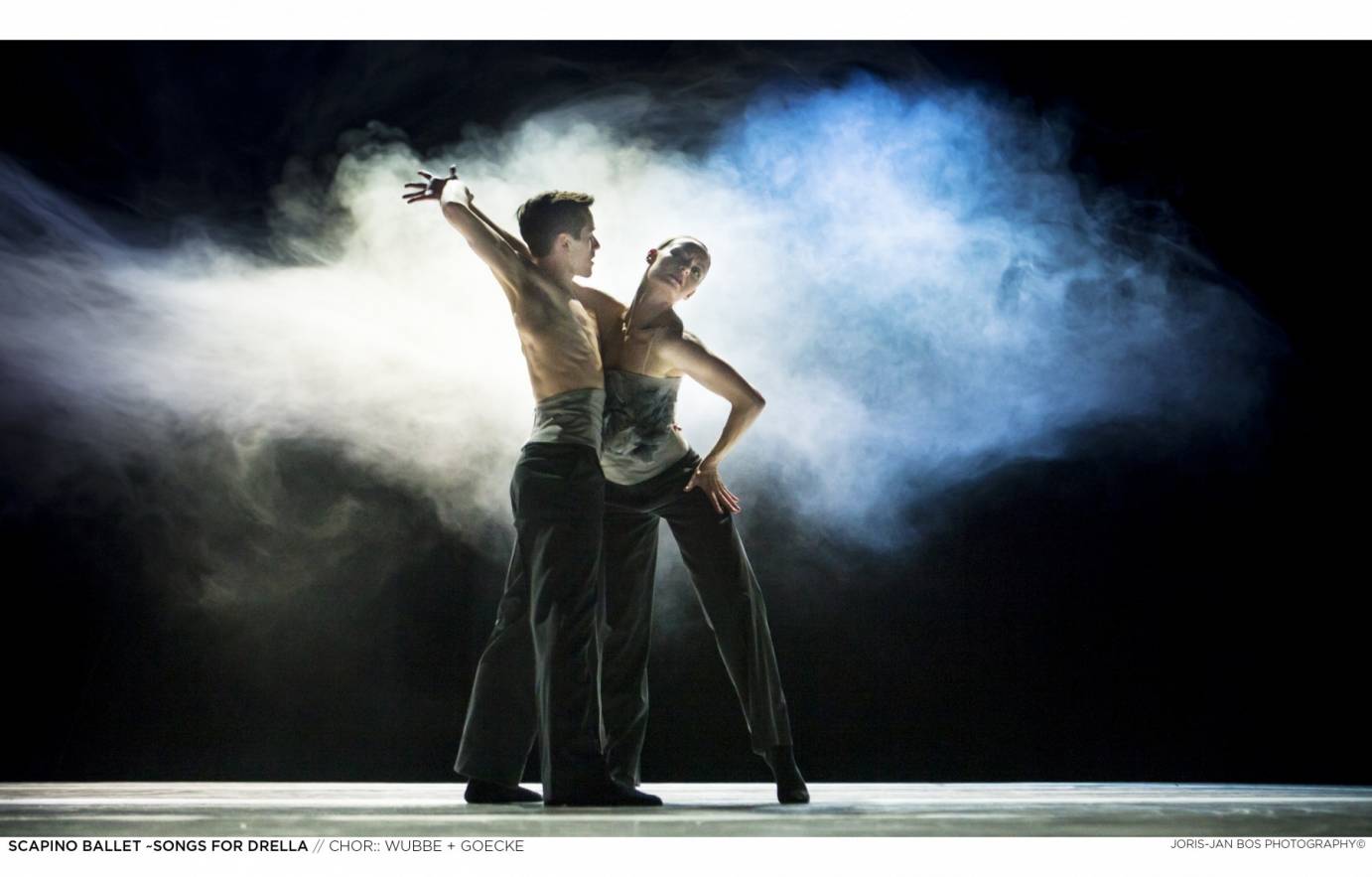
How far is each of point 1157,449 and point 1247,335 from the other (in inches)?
22.2

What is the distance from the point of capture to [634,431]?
10.9ft

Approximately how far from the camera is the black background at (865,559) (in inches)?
162

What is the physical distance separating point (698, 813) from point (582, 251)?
1.55m

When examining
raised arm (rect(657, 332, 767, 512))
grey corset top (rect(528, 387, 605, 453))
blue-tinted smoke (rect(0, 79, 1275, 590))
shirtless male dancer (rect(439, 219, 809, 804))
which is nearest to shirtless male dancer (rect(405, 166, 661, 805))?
grey corset top (rect(528, 387, 605, 453))

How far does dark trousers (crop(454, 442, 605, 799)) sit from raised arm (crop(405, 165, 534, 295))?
1.56 feet

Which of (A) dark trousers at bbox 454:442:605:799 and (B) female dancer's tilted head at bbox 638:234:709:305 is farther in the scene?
(B) female dancer's tilted head at bbox 638:234:709:305

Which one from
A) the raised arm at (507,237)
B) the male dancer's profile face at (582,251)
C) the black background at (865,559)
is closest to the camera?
the raised arm at (507,237)

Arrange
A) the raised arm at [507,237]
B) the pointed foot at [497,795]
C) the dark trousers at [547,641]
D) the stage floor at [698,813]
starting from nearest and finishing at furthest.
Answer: the stage floor at [698,813], the dark trousers at [547,641], the pointed foot at [497,795], the raised arm at [507,237]

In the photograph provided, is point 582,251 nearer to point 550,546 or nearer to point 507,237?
point 507,237

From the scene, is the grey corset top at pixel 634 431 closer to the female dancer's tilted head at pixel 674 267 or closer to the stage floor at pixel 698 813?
the female dancer's tilted head at pixel 674 267

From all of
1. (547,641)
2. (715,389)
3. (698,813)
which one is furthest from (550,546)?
(698,813)

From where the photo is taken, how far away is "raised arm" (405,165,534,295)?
3.20m

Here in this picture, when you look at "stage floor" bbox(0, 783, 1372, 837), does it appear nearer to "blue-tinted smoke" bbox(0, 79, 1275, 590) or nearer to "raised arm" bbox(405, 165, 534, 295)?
"blue-tinted smoke" bbox(0, 79, 1275, 590)

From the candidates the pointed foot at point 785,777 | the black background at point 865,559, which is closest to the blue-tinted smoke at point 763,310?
the black background at point 865,559
